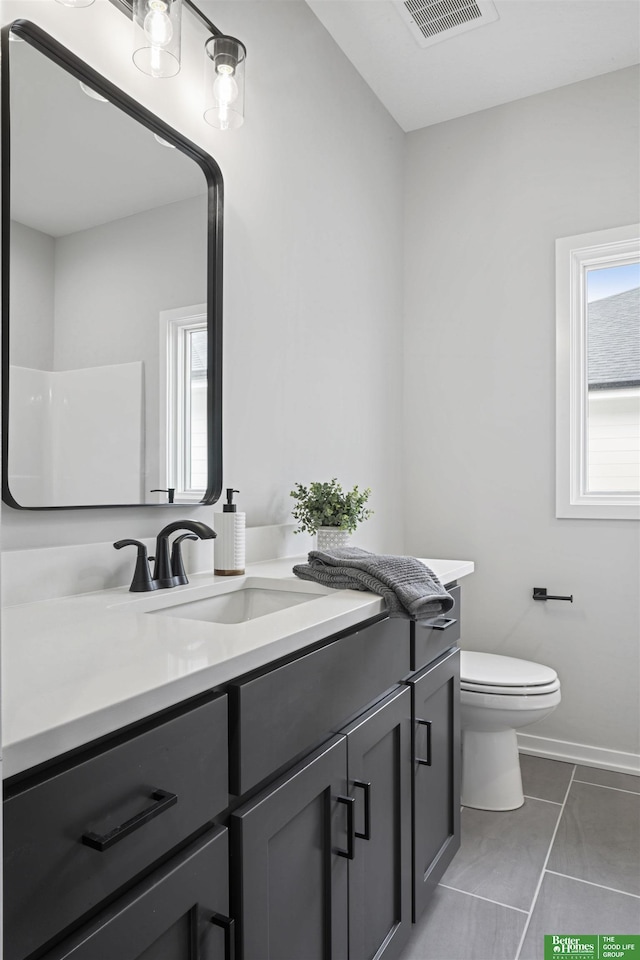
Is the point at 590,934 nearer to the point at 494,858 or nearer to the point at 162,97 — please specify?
the point at 494,858

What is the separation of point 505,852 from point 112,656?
1651 millimetres

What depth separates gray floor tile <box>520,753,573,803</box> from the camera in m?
2.29

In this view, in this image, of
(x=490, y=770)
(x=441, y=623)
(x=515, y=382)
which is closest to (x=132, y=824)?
(x=441, y=623)

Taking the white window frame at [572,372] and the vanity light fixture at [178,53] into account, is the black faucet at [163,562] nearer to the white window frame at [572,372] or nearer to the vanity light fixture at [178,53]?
the vanity light fixture at [178,53]

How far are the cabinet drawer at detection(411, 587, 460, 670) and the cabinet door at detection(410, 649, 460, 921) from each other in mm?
29

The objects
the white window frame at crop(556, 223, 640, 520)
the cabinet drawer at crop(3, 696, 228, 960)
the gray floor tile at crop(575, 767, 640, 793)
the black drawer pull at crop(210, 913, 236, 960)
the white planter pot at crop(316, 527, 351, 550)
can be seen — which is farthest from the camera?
the white window frame at crop(556, 223, 640, 520)

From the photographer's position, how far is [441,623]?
1650 mm

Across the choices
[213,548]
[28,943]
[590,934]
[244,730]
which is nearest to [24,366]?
[213,548]

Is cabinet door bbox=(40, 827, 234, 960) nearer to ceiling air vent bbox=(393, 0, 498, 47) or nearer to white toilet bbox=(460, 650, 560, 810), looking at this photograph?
white toilet bbox=(460, 650, 560, 810)

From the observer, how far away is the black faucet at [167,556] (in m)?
1.35

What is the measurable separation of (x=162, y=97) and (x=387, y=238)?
1.45 m

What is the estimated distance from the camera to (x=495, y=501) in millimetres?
2760

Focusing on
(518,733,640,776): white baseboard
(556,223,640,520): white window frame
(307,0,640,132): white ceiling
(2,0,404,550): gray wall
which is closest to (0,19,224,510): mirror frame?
(2,0,404,550): gray wall

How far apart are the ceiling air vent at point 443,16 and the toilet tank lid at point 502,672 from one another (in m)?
2.30
